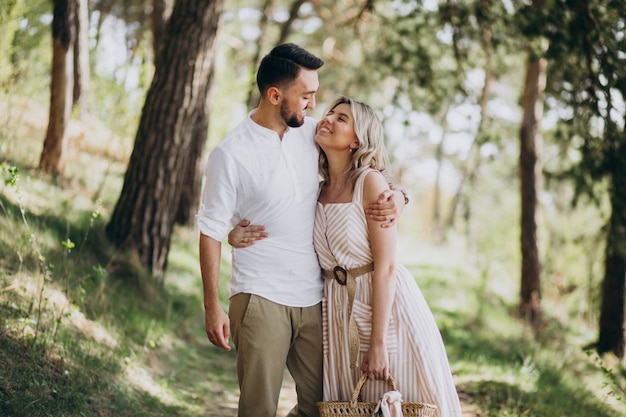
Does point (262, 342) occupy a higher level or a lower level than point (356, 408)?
higher

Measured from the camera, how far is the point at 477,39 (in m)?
9.54

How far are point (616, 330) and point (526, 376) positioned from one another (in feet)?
11.4

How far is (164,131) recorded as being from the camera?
→ 6.40 meters

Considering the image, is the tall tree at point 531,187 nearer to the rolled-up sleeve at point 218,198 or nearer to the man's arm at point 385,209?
the man's arm at point 385,209

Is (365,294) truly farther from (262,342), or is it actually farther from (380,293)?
(262,342)

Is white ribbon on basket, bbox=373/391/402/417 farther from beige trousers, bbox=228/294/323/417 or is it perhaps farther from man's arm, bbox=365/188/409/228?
man's arm, bbox=365/188/409/228

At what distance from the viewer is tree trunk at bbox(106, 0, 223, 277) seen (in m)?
6.41

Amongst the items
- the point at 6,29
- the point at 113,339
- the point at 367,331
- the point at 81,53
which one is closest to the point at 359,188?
the point at 367,331

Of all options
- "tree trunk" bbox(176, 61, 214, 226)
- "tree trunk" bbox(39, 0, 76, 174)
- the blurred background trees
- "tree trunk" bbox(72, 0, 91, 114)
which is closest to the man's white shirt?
the blurred background trees

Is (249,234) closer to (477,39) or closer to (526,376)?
(526,376)

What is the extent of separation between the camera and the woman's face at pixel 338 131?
3611mm

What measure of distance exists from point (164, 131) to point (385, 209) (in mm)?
3557

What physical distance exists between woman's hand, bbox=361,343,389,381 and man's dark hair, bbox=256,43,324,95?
1.42 m

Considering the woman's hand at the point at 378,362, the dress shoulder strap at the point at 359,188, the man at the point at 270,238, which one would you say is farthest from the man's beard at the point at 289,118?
the woman's hand at the point at 378,362
